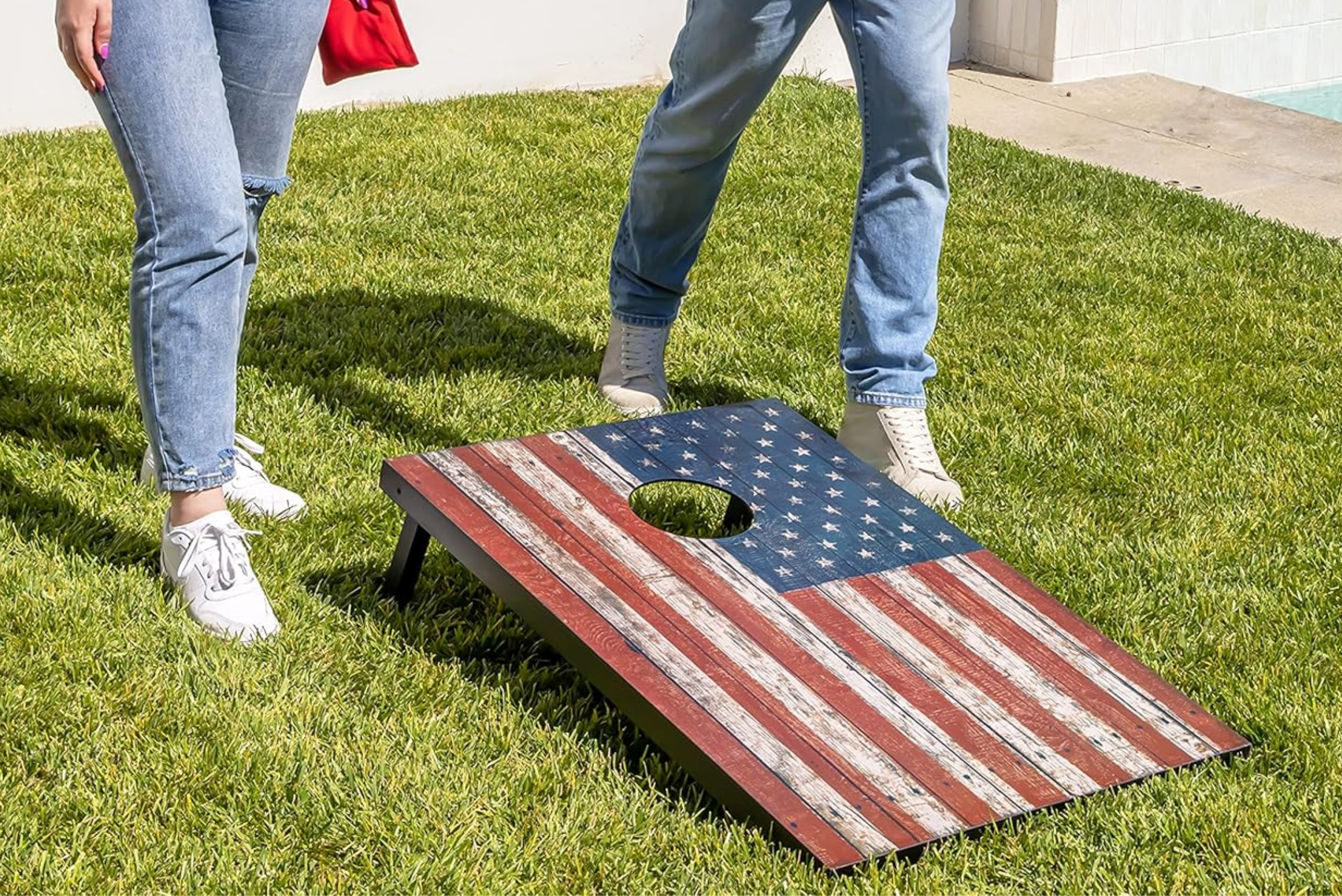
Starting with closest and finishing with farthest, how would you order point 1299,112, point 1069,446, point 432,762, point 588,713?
point 432,762 → point 588,713 → point 1069,446 → point 1299,112

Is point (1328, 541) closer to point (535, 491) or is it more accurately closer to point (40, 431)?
point (535, 491)

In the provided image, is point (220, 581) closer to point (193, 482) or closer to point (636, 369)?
point (193, 482)

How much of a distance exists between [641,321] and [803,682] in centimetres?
168

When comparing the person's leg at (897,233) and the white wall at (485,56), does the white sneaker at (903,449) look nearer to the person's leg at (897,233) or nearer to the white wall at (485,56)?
the person's leg at (897,233)

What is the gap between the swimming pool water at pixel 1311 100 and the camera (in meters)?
9.55

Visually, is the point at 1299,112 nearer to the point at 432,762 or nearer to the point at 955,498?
the point at 955,498

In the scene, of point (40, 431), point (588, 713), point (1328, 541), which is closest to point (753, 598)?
point (588, 713)

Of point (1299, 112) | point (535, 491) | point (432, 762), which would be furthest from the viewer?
point (1299, 112)

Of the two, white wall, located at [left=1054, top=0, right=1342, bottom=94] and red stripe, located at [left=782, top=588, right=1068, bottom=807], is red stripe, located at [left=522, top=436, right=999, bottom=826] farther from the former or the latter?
white wall, located at [left=1054, top=0, right=1342, bottom=94]

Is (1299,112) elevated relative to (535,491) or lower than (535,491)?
lower

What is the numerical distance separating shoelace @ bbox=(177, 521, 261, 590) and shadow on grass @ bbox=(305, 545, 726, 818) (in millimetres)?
204

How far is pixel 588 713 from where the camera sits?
107 inches

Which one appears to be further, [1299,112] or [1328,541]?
[1299,112]

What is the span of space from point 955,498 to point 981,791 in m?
1.27
